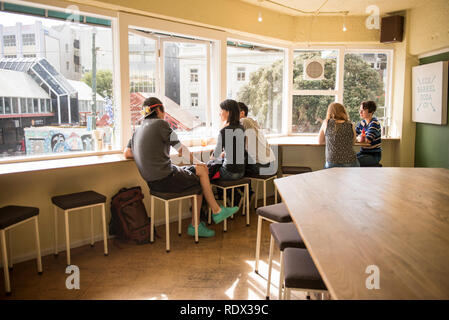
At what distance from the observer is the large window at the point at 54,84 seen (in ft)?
10.7

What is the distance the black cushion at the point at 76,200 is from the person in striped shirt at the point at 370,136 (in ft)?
10.3

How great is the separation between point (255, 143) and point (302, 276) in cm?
260

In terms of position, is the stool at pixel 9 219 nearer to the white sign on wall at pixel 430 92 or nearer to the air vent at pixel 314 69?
the air vent at pixel 314 69

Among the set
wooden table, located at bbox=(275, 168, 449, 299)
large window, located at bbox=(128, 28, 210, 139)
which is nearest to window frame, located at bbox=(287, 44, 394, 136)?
large window, located at bbox=(128, 28, 210, 139)

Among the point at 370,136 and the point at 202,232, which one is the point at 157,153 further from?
the point at 370,136

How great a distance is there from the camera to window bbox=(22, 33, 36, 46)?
10.9 ft

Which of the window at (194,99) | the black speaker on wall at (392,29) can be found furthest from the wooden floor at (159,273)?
the black speaker on wall at (392,29)

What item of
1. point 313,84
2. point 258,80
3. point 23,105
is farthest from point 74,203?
point 313,84

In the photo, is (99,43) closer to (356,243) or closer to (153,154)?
(153,154)

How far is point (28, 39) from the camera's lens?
3340mm

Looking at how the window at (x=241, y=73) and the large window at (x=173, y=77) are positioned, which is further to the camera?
the window at (x=241, y=73)

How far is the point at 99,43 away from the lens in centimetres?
379

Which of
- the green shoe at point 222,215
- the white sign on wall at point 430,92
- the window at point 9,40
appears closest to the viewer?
the window at point 9,40
